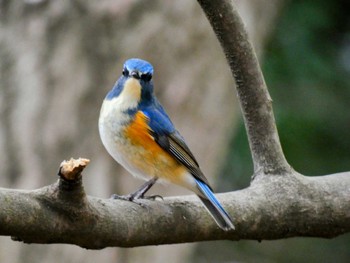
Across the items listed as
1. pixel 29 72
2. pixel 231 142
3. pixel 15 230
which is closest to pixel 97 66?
pixel 29 72

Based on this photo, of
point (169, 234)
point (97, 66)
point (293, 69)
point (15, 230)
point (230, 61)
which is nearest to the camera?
point (15, 230)

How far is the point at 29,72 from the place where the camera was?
6211 millimetres

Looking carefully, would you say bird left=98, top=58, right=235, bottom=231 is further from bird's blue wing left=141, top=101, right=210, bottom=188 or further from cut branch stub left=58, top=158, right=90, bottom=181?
cut branch stub left=58, top=158, right=90, bottom=181

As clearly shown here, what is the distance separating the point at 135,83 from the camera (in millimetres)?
4219

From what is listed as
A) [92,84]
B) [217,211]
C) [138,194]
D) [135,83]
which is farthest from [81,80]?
[217,211]

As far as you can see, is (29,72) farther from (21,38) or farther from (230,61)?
(230,61)

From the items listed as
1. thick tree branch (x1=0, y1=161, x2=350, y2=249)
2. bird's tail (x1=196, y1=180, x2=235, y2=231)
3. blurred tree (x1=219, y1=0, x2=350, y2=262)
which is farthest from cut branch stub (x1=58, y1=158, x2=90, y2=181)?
blurred tree (x1=219, y1=0, x2=350, y2=262)

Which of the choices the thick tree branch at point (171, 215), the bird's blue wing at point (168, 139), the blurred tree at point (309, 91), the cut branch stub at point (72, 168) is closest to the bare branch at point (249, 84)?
the thick tree branch at point (171, 215)

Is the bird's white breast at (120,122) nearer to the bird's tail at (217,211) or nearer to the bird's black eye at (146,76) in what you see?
the bird's black eye at (146,76)

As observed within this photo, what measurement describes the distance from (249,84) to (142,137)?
61cm

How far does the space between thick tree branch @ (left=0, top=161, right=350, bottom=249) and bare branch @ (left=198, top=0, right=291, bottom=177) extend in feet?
0.46

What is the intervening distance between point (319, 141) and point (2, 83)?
10.3ft

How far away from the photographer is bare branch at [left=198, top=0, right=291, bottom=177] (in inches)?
139

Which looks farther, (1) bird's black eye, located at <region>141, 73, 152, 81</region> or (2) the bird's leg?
(1) bird's black eye, located at <region>141, 73, 152, 81</region>
